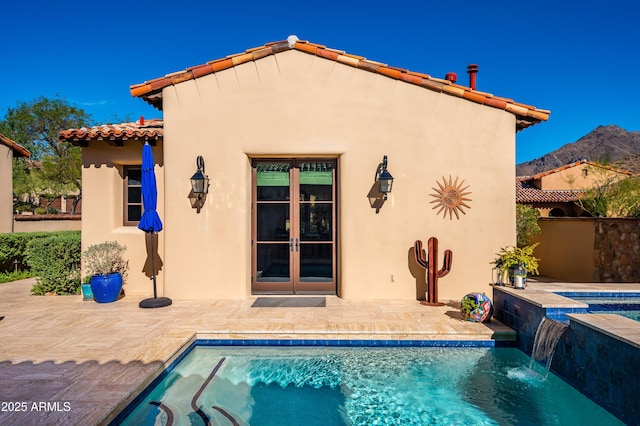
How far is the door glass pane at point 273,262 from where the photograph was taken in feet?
28.8

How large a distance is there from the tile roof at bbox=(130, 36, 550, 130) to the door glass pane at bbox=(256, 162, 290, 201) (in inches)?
94.2

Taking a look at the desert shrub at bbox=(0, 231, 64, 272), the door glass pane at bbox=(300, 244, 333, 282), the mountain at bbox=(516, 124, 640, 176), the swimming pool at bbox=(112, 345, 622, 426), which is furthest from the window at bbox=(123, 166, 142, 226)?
the mountain at bbox=(516, 124, 640, 176)

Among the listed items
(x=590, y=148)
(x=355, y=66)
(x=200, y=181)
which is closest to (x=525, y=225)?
(x=355, y=66)

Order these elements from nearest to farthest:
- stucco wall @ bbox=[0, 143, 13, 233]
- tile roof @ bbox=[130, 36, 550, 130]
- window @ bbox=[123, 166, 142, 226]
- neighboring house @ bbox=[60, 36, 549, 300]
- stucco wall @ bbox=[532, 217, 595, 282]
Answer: tile roof @ bbox=[130, 36, 550, 130], neighboring house @ bbox=[60, 36, 549, 300], window @ bbox=[123, 166, 142, 226], stucco wall @ bbox=[532, 217, 595, 282], stucco wall @ bbox=[0, 143, 13, 233]

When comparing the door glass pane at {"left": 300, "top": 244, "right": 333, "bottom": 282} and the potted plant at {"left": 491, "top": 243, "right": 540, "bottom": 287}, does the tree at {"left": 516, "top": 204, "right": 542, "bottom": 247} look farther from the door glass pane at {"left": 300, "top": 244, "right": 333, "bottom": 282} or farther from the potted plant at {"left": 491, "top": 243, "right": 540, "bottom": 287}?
the door glass pane at {"left": 300, "top": 244, "right": 333, "bottom": 282}

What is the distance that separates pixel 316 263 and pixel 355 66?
14.8 feet

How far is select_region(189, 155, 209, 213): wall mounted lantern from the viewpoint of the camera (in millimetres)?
8141

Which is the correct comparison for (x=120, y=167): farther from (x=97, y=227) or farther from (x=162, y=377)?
(x=162, y=377)

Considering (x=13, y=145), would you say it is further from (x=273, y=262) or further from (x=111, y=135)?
(x=273, y=262)

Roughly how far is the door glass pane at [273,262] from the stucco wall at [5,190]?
47.0ft

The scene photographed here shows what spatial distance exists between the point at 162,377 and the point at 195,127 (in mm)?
5457

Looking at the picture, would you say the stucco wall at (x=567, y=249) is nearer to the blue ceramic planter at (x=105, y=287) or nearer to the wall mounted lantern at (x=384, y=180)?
the wall mounted lantern at (x=384, y=180)

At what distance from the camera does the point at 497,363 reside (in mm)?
5520

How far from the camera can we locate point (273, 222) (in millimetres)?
8789
